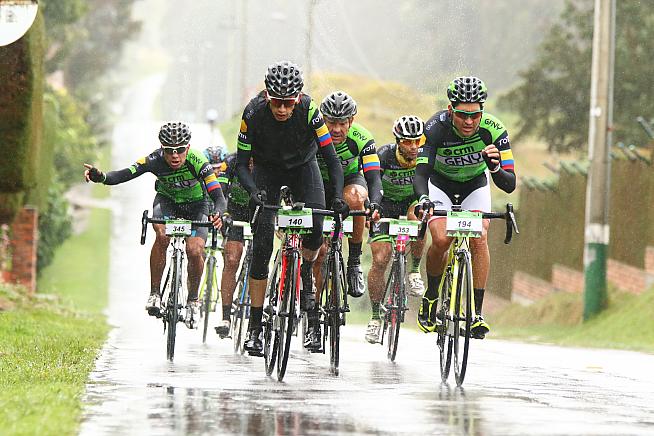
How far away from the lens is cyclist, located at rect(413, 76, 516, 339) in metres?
12.4

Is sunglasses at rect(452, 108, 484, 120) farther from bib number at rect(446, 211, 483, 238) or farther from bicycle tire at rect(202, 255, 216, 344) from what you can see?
bicycle tire at rect(202, 255, 216, 344)

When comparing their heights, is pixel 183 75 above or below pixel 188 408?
above

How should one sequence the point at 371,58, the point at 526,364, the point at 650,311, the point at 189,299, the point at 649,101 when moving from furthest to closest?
the point at 371,58, the point at 649,101, the point at 650,311, the point at 189,299, the point at 526,364

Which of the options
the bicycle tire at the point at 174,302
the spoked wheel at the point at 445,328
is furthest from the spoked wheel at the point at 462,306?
the bicycle tire at the point at 174,302

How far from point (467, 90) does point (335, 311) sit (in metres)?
2.05

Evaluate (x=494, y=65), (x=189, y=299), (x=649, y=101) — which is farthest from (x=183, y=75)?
(x=189, y=299)

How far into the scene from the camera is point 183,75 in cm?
11581

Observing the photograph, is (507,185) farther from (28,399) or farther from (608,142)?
(608,142)

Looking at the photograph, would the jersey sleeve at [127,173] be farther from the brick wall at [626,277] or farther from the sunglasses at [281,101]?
the brick wall at [626,277]

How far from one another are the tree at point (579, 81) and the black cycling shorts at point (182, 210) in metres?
21.6

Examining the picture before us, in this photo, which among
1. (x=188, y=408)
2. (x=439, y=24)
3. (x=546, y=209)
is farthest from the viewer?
(x=439, y=24)

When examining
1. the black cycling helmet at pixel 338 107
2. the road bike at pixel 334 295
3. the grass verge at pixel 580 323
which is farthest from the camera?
the grass verge at pixel 580 323

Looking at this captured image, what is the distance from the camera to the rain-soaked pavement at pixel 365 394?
9.10 meters

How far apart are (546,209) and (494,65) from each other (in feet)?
163
